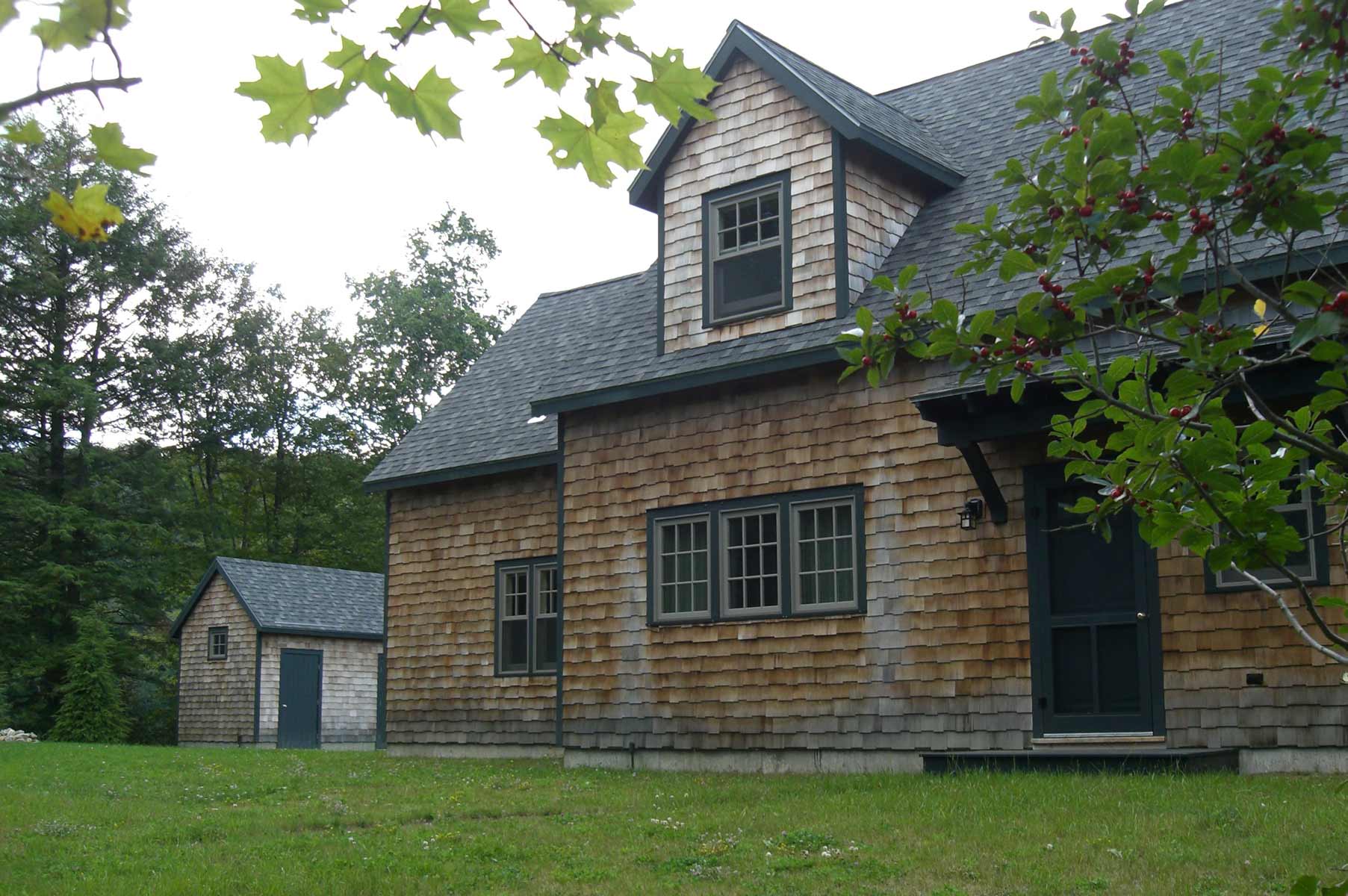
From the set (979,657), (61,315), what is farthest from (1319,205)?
(61,315)

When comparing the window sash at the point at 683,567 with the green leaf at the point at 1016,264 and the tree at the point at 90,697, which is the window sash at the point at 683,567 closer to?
the green leaf at the point at 1016,264

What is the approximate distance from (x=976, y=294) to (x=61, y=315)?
28653mm

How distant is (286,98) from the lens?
2885mm

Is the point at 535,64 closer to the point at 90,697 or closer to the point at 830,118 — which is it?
the point at 830,118

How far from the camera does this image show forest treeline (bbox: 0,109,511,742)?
3241 centimetres

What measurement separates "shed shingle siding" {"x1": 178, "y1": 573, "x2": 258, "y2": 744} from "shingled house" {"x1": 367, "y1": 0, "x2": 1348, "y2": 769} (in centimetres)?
1395

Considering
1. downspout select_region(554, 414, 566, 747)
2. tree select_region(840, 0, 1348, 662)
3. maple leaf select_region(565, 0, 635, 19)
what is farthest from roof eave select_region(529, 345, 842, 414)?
maple leaf select_region(565, 0, 635, 19)

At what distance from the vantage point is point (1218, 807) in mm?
7555

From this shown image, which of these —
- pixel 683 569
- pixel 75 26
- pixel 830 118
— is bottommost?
pixel 683 569

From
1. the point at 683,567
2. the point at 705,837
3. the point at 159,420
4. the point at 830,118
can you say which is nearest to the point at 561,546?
the point at 683,567

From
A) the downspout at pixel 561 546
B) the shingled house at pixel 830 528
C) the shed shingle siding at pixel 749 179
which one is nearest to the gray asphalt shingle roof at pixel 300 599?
the shingled house at pixel 830 528

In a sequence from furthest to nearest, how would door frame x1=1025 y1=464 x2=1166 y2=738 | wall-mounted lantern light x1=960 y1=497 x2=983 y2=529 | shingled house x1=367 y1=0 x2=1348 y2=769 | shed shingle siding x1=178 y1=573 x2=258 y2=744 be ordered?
shed shingle siding x1=178 y1=573 x2=258 y2=744 → wall-mounted lantern light x1=960 y1=497 x2=983 y2=529 → shingled house x1=367 y1=0 x2=1348 y2=769 → door frame x1=1025 y1=464 x2=1166 y2=738

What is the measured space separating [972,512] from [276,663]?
68.0ft

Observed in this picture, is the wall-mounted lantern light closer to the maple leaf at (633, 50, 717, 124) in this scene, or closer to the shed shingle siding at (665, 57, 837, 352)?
the shed shingle siding at (665, 57, 837, 352)
